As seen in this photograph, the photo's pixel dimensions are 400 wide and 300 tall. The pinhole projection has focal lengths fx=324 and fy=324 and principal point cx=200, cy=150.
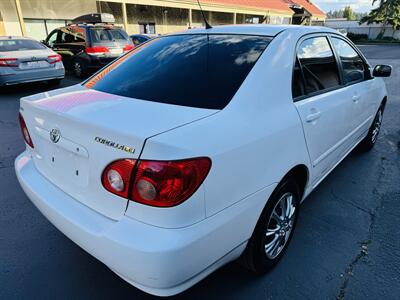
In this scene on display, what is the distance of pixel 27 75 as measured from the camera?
25.0ft

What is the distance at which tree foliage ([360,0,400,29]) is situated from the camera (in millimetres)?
45434

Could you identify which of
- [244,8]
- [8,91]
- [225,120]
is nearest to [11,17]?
[8,91]

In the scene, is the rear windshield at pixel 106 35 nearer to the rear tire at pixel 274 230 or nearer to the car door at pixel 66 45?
the car door at pixel 66 45

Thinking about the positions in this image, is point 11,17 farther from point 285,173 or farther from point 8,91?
point 285,173

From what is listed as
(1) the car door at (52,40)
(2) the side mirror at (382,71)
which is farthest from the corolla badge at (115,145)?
(1) the car door at (52,40)

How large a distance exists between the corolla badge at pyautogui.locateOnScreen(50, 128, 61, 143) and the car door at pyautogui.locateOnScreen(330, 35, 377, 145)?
2.46 metres

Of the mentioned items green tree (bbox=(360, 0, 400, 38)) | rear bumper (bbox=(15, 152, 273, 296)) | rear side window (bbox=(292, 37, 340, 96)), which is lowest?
green tree (bbox=(360, 0, 400, 38))

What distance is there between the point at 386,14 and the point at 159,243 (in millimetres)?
56279

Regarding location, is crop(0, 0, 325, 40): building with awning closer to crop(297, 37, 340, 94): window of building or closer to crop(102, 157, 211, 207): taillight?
crop(297, 37, 340, 94): window of building

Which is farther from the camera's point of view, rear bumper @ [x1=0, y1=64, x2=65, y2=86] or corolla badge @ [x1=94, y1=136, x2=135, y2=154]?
rear bumper @ [x1=0, y1=64, x2=65, y2=86]

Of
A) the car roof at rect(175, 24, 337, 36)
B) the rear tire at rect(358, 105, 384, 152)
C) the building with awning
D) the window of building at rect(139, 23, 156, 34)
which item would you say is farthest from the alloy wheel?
the window of building at rect(139, 23, 156, 34)

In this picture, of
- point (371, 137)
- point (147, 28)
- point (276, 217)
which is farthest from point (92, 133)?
point (147, 28)

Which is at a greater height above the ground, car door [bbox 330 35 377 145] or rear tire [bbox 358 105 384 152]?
car door [bbox 330 35 377 145]

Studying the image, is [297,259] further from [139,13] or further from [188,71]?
[139,13]
